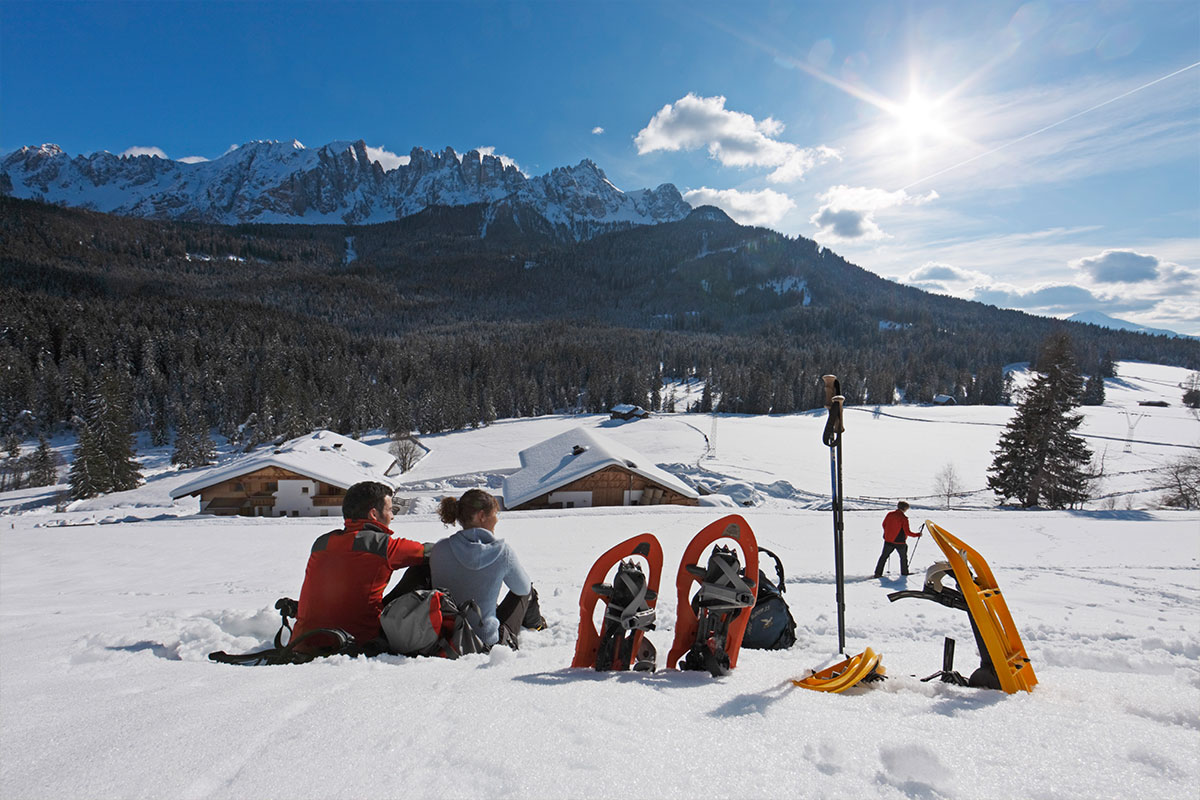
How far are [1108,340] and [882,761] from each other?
22965 cm

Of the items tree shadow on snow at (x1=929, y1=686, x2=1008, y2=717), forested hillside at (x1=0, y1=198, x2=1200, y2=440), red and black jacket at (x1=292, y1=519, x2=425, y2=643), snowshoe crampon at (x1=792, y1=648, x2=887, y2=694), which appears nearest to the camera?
tree shadow on snow at (x1=929, y1=686, x2=1008, y2=717)

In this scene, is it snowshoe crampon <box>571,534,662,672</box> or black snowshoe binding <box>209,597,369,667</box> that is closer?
black snowshoe binding <box>209,597,369,667</box>

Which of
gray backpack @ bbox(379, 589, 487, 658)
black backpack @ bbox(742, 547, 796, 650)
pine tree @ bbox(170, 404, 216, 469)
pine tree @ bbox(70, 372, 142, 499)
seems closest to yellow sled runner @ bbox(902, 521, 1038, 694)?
black backpack @ bbox(742, 547, 796, 650)

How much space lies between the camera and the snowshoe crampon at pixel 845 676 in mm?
3391

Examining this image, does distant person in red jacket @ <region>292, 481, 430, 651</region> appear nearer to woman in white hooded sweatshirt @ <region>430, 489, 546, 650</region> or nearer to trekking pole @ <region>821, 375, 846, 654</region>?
woman in white hooded sweatshirt @ <region>430, 489, 546, 650</region>

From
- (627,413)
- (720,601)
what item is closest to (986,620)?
(720,601)

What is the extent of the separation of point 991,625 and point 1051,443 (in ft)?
97.0

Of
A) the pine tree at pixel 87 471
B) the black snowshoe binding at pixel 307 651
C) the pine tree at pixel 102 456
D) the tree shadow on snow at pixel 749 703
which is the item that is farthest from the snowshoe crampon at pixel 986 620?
the pine tree at pixel 102 456

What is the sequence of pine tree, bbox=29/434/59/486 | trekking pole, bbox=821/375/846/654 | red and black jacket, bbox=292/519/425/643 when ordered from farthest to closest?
pine tree, bbox=29/434/59/486
trekking pole, bbox=821/375/846/654
red and black jacket, bbox=292/519/425/643

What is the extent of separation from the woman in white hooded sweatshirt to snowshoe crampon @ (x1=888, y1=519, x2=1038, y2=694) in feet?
9.98

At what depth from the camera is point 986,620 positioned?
138 inches

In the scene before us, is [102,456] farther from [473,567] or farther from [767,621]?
[767,621]

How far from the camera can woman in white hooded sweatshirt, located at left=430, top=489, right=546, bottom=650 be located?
4.14 m

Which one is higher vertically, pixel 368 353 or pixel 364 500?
pixel 368 353
